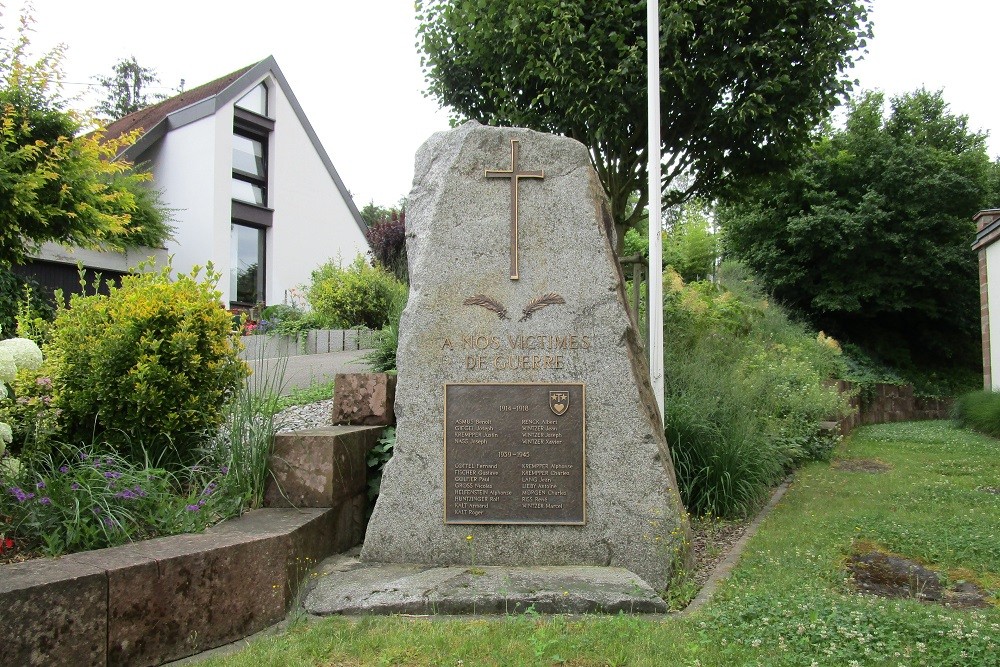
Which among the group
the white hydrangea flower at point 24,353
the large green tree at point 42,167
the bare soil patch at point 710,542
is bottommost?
the bare soil patch at point 710,542

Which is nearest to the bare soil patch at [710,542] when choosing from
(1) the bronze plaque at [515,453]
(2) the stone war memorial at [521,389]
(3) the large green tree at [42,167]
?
(2) the stone war memorial at [521,389]

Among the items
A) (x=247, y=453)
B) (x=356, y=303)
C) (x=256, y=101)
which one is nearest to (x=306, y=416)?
(x=247, y=453)

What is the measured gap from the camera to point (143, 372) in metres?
4.28

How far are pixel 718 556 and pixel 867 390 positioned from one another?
46.4ft

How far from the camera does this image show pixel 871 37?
860 centimetres

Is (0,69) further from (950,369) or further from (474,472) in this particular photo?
(950,369)

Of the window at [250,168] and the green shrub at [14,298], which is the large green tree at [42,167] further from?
the window at [250,168]

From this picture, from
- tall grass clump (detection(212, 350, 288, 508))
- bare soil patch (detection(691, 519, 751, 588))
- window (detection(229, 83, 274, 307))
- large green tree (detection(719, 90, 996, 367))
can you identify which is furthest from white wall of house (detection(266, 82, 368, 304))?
bare soil patch (detection(691, 519, 751, 588))

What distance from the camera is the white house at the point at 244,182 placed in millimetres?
18422

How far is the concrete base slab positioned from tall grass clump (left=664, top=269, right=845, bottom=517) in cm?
255

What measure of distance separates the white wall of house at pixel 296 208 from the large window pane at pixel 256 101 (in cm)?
28

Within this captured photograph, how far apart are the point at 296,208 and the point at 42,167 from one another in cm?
1238

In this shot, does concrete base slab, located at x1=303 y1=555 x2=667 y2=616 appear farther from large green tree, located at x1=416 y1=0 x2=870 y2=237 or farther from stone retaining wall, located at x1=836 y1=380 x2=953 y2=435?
stone retaining wall, located at x1=836 y1=380 x2=953 y2=435

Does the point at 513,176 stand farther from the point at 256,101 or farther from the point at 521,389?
the point at 256,101
